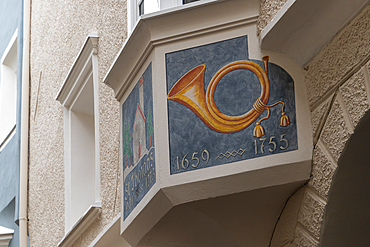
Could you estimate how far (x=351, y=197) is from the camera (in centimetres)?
385

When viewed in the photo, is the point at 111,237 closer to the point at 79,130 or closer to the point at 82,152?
the point at 82,152

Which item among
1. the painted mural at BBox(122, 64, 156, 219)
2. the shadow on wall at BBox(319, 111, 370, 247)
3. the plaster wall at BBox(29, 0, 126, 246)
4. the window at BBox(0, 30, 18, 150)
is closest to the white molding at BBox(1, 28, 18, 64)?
the window at BBox(0, 30, 18, 150)

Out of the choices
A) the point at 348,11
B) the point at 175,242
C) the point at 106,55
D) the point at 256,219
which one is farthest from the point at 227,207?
the point at 106,55

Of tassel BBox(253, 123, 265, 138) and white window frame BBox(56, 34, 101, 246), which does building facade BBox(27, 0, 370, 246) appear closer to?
tassel BBox(253, 123, 265, 138)

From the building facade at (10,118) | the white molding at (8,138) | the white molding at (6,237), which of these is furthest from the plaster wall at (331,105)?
the white molding at (8,138)

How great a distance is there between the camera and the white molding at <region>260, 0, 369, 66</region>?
3712 millimetres

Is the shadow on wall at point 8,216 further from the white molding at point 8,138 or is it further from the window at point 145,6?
the window at point 145,6

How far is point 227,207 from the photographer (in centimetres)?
422

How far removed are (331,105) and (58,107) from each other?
5926 mm

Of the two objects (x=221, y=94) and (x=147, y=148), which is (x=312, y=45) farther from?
(x=147, y=148)

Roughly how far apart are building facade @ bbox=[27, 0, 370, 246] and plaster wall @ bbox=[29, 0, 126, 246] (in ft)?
5.66

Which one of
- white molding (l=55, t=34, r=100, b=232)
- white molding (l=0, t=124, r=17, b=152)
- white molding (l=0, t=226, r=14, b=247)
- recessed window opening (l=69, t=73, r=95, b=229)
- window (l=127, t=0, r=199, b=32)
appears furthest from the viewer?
white molding (l=0, t=124, r=17, b=152)

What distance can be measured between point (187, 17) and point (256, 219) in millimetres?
1526

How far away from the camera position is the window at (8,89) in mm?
12227
